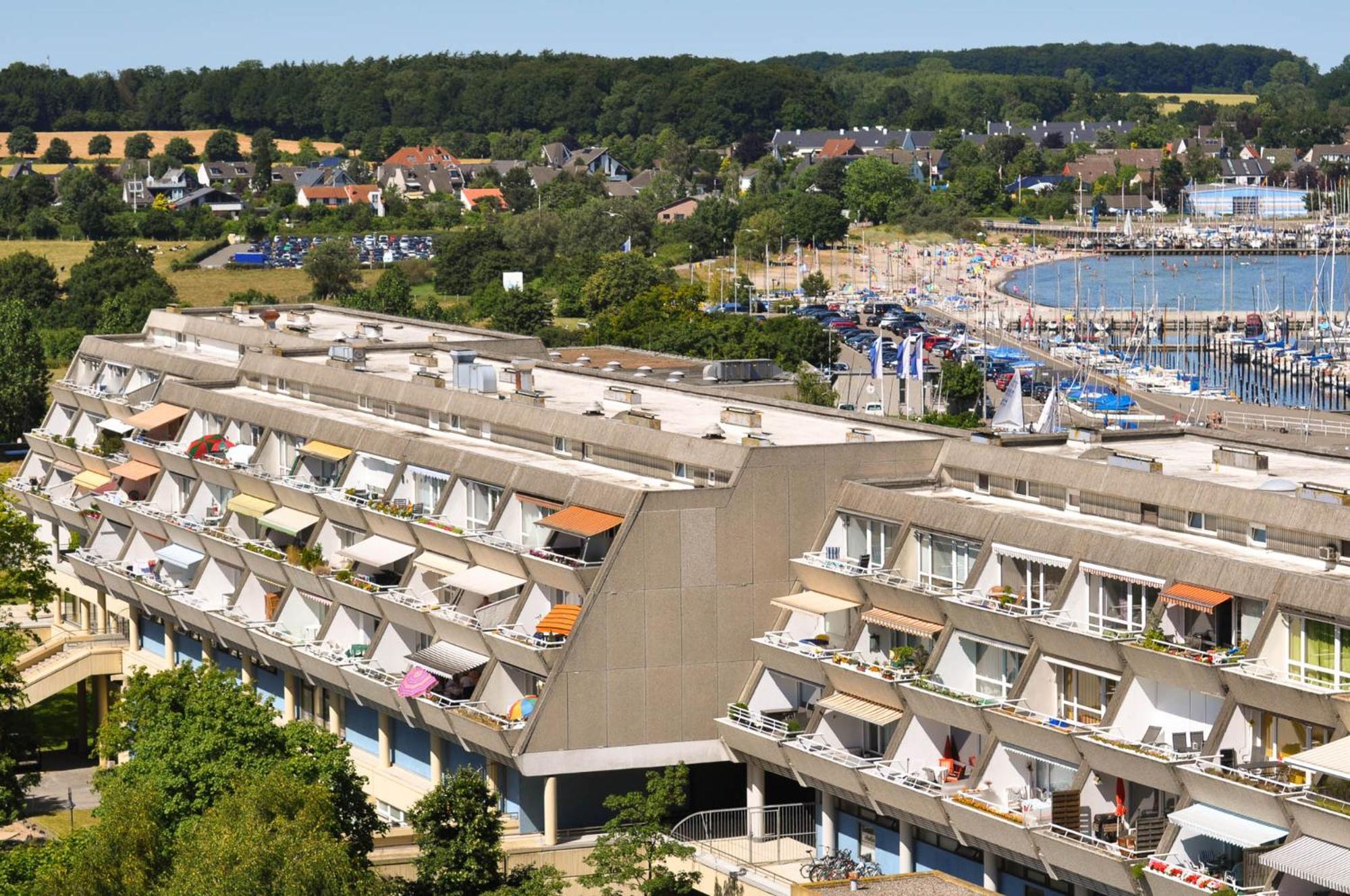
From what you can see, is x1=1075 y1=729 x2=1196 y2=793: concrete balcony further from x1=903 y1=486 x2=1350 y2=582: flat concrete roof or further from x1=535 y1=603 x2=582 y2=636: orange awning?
x1=535 y1=603 x2=582 y2=636: orange awning

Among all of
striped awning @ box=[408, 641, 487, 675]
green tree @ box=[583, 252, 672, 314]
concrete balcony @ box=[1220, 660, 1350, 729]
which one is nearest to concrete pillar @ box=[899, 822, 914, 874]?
concrete balcony @ box=[1220, 660, 1350, 729]

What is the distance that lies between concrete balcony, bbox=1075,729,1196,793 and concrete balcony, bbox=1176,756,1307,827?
0.96ft

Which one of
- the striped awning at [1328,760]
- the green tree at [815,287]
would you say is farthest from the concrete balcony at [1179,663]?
the green tree at [815,287]

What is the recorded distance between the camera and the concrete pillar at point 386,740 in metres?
56.3

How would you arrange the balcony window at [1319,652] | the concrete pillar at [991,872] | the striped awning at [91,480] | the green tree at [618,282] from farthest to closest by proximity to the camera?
the green tree at [618,282] → the striped awning at [91,480] → the concrete pillar at [991,872] → the balcony window at [1319,652]

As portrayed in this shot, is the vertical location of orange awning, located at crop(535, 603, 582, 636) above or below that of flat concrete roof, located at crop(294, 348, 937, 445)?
below

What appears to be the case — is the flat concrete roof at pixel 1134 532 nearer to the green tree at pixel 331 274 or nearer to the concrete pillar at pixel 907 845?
the concrete pillar at pixel 907 845

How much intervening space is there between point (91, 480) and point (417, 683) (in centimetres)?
2359

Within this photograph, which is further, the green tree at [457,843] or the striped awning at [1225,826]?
the green tree at [457,843]

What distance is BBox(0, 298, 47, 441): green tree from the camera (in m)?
120

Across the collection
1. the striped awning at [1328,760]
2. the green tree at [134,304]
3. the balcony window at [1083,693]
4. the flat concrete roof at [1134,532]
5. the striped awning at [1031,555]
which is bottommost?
the green tree at [134,304]

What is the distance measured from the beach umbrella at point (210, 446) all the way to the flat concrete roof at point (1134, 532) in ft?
77.5

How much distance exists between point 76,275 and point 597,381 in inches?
4144

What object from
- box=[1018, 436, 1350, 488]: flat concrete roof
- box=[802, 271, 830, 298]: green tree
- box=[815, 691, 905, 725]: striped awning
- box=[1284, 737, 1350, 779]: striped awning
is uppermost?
box=[1018, 436, 1350, 488]: flat concrete roof
